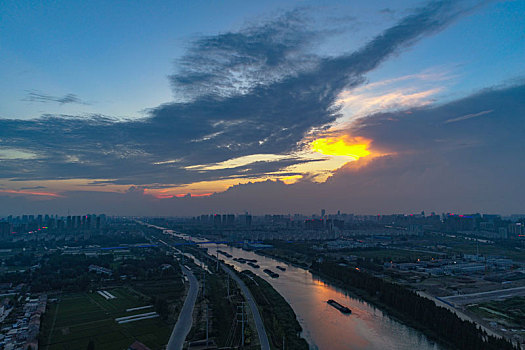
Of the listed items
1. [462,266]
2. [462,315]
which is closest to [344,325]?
[462,315]

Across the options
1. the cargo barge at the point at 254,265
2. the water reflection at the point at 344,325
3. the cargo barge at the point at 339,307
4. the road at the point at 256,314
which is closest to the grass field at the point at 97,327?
the road at the point at 256,314

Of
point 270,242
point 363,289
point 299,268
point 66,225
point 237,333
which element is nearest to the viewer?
point 237,333

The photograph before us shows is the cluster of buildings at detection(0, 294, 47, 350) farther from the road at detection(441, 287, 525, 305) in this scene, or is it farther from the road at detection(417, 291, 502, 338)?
the road at detection(441, 287, 525, 305)

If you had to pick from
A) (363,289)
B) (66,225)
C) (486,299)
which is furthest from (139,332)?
(66,225)

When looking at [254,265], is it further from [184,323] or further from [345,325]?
[184,323]

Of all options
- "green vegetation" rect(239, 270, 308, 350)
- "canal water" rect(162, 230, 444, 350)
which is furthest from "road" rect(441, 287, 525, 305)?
"green vegetation" rect(239, 270, 308, 350)

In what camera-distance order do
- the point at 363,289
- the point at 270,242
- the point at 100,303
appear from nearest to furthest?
the point at 100,303
the point at 363,289
the point at 270,242

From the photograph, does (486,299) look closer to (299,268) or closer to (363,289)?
(363,289)

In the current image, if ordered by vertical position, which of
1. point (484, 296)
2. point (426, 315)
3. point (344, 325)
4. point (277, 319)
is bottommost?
point (344, 325)
